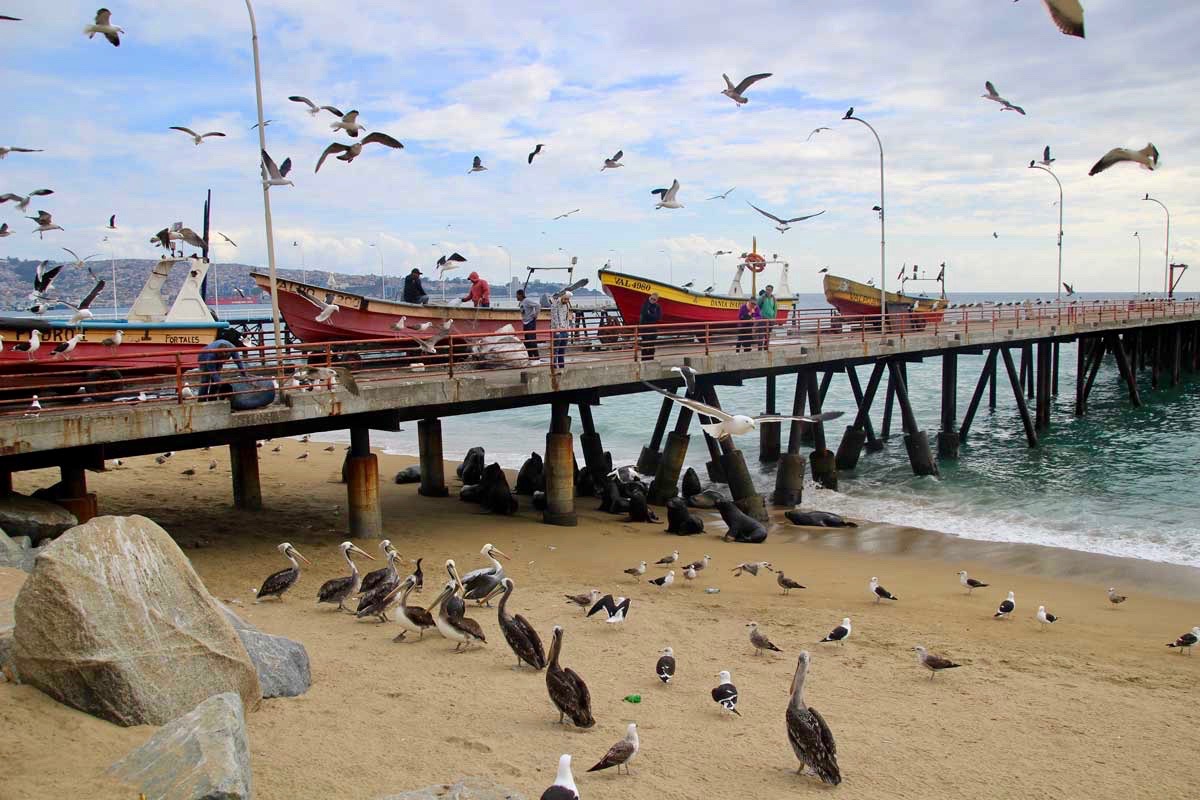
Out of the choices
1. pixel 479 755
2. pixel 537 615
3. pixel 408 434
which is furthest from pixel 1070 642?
pixel 408 434

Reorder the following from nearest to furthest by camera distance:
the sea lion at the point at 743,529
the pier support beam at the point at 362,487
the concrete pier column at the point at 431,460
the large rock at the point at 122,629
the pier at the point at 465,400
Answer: the large rock at the point at 122,629 < the pier at the point at 465,400 < the pier support beam at the point at 362,487 < the sea lion at the point at 743,529 < the concrete pier column at the point at 431,460

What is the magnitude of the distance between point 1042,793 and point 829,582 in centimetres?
732

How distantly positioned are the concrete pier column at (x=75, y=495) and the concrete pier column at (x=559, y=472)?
780cm

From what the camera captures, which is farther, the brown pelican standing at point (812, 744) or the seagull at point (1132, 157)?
the seagull at point (1132, 157)

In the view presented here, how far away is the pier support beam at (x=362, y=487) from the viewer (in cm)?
1544

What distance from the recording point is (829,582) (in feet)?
48.4

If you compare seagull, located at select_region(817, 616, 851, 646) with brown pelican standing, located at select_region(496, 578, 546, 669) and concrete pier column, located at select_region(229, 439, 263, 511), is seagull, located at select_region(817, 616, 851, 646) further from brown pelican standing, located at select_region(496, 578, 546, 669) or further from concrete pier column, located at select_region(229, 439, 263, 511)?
concrete pier column, located at select_region(229, 439, 263, 511)

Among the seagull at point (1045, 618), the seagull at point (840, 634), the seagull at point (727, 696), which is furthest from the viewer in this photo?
the seagull at point (1045, 618)

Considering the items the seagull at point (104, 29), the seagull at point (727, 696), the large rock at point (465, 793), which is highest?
the seagull at point (104, 29)

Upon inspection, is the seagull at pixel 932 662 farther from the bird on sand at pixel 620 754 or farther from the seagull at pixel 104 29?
the seagull at pixel 104 29

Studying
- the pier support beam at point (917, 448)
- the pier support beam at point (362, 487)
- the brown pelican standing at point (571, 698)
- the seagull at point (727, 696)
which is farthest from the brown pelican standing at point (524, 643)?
the pier support beam at point (917, 448)

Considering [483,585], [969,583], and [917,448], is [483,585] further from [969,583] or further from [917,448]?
[917,448]

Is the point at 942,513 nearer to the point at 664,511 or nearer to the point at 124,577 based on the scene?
the point at 664,511

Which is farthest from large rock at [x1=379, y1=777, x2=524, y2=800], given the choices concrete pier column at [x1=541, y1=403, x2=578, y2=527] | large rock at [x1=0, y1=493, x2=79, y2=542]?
concrete pier column at [x1=541, y1=403, x2=578, y2=527]
